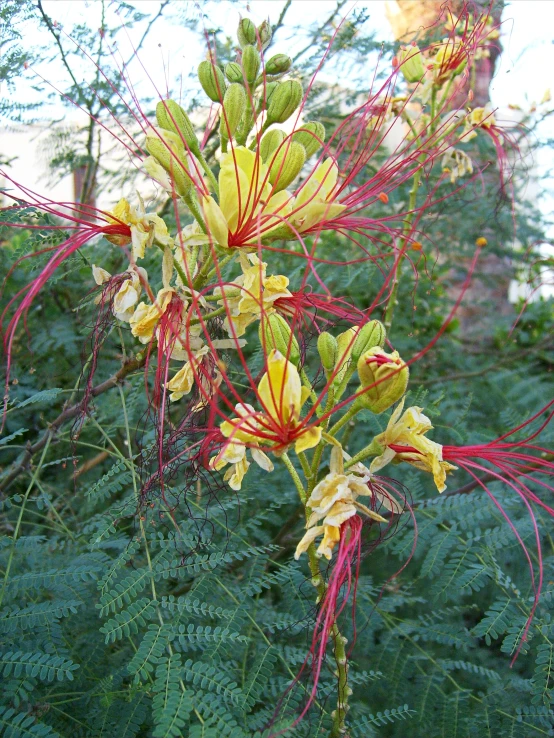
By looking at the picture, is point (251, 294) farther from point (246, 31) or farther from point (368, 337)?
point (246, 31)

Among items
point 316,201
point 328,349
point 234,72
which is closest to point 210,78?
point 234,72

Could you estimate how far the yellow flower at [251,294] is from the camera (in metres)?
1.04

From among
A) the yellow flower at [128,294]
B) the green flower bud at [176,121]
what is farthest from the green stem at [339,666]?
the green flower bud at [176,121]

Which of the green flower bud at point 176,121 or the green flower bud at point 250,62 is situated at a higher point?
the green flower bud at point 250,62

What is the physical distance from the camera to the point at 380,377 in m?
0.96

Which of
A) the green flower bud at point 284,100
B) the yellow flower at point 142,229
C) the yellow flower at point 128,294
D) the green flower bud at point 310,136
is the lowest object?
the yellow flower at point 128,294

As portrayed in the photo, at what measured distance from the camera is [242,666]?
1.21 meters

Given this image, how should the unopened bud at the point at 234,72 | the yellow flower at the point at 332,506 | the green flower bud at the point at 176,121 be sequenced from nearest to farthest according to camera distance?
the yellow flower at the point at 332,506 < the green flower bud at the point at 176,121 < the unopened bud at the point at 234,72

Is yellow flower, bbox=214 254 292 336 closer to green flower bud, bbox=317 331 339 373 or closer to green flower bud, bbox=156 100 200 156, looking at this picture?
green flower bud, bbox=317 331 339 373

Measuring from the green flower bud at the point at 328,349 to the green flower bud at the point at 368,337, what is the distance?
3 cm

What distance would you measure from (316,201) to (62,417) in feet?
2.15

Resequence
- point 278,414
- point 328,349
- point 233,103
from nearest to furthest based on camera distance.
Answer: point 278,414 < point 328,349 < point 233,103

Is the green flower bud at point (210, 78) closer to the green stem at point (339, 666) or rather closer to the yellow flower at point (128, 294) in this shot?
the yellow flower at point (128, 294)

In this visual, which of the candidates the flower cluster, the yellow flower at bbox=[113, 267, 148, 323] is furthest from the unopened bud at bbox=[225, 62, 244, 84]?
the yellow flower at bbox=[113, 267, 148, 323]
